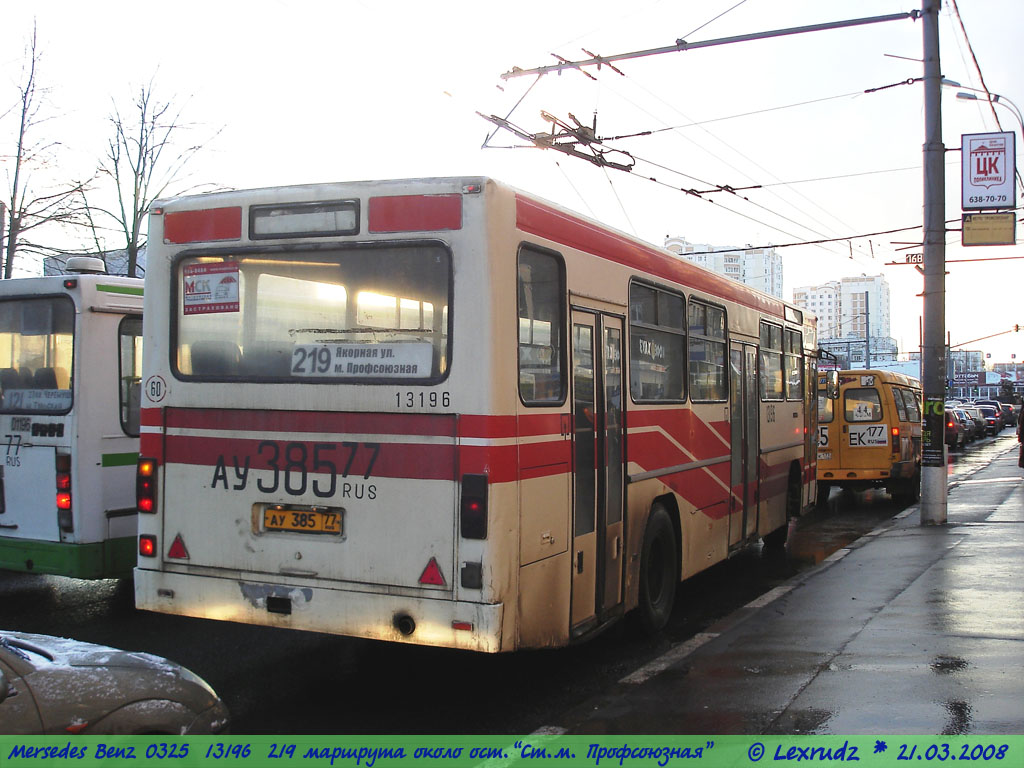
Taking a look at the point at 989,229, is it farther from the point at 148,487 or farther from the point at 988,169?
the point at 148,487

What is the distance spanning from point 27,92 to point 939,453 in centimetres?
1729

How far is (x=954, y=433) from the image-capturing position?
124ft

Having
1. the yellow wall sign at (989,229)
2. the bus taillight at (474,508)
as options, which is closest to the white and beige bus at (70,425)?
the bus taillight at (474,508)

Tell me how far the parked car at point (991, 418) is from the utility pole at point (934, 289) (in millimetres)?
45049

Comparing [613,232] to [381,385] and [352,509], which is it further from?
[352,509]

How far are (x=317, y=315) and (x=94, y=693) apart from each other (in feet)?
8.44

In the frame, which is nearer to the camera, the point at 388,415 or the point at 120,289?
the point at 388,415

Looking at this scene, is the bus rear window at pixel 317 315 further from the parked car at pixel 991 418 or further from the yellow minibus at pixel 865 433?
the parked car at pixel 991 418

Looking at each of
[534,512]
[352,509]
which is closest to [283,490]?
[352,509]

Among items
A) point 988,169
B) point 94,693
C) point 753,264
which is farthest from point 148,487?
point 753,264

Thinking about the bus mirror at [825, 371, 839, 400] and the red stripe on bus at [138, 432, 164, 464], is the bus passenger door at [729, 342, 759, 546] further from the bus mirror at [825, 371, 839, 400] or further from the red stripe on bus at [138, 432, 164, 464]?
the bus mirror at [825, 371, 839, 400]

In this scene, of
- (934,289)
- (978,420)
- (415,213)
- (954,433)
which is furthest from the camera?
(978,420)

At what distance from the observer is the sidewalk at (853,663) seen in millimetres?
5324

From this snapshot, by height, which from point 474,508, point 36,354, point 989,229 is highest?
point 989,229
